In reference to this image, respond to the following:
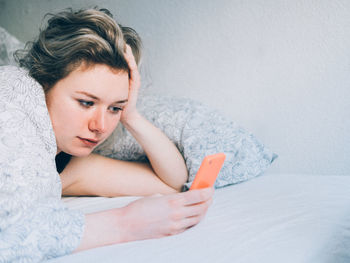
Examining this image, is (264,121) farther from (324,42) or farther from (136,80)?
(136,80)

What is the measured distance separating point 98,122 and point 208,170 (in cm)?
34

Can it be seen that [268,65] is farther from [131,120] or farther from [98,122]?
[98,122]

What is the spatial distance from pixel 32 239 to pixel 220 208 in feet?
1.47

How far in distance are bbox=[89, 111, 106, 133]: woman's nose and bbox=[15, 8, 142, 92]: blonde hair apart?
0.44 feet

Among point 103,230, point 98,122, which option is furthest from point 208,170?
point 98,122

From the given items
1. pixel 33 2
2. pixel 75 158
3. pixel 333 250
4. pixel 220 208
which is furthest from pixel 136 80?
pixel 33 2

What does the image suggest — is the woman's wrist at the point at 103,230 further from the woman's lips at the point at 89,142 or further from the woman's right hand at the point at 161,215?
the woman's lips at the point at 89,142

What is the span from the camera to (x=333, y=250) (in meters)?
0.59

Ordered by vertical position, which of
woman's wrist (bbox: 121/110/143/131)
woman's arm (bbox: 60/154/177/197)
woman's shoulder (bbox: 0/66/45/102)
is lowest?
woman's arm (bbox: 60/154/177/197)

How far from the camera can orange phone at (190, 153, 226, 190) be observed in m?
0.65

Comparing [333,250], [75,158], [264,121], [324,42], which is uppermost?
[324,42]

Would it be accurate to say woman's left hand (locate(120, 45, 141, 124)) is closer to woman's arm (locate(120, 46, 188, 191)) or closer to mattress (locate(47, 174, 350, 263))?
woman's arm (locate(120, 46, 188, 191))

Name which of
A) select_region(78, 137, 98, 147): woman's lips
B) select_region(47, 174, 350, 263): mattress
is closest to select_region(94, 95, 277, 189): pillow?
select_region(47, 174, 350, 263): mattress

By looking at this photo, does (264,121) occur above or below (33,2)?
below
